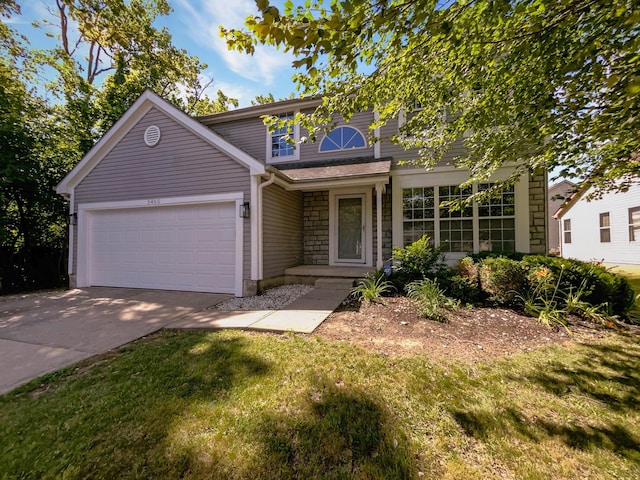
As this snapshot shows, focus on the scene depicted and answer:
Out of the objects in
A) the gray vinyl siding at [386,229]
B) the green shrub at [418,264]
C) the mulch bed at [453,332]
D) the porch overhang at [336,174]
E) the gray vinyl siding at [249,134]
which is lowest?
the mulch bed at [453,332]

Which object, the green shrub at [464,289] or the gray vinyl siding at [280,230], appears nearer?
the green shrub at [464,289]

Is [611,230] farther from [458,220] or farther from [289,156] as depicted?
[289,156]

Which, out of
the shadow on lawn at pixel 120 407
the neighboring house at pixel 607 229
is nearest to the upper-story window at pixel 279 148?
the shadow on lawn at pixel 120 407

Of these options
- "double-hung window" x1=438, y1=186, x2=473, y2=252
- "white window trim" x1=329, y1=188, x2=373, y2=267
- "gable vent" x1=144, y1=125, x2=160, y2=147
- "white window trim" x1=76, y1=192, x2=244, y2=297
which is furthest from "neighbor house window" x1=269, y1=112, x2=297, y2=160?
"double-hung window" x1=438, y1=186, x2=473, y2=252

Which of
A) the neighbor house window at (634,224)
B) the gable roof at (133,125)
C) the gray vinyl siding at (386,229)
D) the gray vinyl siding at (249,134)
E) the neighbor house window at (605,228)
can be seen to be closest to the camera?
the gable roof at (133,125)

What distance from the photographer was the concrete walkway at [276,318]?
426cm

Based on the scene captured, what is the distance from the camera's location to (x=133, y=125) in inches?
301

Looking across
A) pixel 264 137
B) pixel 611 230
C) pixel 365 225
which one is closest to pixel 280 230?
pixel 365 225

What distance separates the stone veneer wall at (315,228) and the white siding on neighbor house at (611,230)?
38.1 feet

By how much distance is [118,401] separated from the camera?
2424 millimetres

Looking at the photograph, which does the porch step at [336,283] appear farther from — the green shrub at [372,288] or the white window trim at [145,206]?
the white window trim at [145,206]

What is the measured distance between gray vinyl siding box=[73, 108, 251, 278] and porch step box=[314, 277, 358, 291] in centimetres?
193

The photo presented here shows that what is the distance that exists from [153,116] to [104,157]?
2.10 metres

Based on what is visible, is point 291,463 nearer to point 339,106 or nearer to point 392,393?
point 392,393
